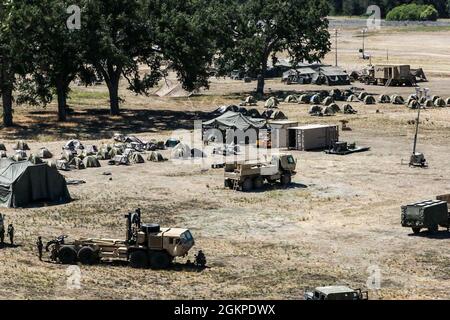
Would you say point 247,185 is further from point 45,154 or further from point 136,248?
point 45,154

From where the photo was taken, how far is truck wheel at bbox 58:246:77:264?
40.4 metres

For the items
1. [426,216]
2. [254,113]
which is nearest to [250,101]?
[254,113]

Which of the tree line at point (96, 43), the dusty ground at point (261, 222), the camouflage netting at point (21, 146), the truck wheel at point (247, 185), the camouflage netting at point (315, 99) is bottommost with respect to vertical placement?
the dusty ground at point (261, 222)

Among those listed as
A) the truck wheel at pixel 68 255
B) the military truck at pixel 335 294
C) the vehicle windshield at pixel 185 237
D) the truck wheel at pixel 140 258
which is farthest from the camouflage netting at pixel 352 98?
the military truck at pixel 335 294

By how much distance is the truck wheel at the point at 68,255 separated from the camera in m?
40.4

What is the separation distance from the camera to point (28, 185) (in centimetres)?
5325

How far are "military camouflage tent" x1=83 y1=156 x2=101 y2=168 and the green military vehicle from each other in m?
25.1

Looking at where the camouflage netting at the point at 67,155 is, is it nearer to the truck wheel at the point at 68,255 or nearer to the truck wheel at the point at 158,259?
the truck wheel at the point at 68,255

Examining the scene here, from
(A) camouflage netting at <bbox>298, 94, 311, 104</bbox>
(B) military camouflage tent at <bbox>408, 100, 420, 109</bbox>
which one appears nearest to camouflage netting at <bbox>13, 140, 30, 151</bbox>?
(A) camouflage netting at <bbox>298, 94, 311, 104</bbox>

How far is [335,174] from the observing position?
62312 mm

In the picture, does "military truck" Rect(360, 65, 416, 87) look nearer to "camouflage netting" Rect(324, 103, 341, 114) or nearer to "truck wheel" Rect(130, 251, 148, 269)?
"camouflage netting" Rect(324, 103, 341, 114)

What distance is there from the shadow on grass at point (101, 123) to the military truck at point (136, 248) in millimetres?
39363

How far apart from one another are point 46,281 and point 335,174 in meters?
28.8

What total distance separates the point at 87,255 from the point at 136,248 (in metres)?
2.14
